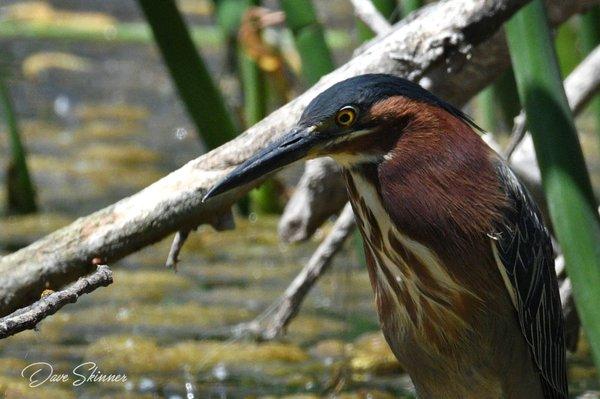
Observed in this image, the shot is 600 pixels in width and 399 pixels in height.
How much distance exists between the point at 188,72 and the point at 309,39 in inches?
22.3

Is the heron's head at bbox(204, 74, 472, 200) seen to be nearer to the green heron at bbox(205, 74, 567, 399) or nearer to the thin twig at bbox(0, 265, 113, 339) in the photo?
the green heron at bbox(205, 74, 567, 399)

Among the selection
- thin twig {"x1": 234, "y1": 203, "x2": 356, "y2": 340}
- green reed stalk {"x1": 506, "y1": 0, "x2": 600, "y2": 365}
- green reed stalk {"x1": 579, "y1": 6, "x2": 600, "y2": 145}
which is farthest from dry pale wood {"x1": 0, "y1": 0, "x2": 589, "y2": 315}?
green reed stalk {"x1": 579, "y1": 6, "x2": 600, "y2": 145}

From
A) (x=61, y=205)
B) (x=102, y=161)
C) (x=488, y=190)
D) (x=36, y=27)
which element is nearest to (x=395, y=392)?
(x=488, y=190)

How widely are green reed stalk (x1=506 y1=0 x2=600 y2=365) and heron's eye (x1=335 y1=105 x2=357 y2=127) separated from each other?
483 millimetres

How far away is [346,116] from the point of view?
2.52 m

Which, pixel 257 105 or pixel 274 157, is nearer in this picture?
pixel 274 157

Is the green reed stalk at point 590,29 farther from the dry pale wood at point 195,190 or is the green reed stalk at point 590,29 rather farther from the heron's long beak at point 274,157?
the heron's long beak at point 274,157

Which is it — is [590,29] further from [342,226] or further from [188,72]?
[188,72]

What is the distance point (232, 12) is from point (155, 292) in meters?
1.12

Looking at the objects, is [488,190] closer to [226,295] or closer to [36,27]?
[226,295]

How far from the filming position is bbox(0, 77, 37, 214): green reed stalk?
4.75 metres
